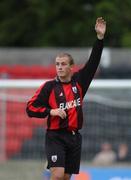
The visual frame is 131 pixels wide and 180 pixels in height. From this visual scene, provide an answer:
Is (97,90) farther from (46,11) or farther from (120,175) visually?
(46,11)

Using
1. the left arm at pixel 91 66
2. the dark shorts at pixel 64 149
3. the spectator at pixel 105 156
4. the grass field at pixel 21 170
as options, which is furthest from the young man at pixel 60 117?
the spectator at pixel 105 156

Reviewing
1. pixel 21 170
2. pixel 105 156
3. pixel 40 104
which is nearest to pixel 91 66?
pixel 40 104

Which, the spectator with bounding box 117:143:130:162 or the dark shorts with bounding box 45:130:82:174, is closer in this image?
the dark shorts with bounding box 45:130:82:174

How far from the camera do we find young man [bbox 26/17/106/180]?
996 centimetres

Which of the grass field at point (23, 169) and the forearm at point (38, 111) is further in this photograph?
the grass field at point (23, 169)

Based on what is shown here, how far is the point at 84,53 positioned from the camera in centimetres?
1877

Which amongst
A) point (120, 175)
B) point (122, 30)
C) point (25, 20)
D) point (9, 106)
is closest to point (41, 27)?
point (25, 20)

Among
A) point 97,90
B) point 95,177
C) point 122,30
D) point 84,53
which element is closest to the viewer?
point 95,177

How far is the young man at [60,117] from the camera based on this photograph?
9961mm

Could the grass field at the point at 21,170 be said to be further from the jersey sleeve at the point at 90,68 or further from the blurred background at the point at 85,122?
the jersey sleeve at the point at 90,68

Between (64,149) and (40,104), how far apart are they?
55cm

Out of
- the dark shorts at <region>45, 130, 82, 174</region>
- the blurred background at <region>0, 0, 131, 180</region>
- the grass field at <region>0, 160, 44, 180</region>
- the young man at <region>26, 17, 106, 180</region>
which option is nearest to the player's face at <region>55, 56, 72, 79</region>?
the young man at <region>26, 17, 106, 180</region>

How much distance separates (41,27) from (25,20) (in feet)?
1.64

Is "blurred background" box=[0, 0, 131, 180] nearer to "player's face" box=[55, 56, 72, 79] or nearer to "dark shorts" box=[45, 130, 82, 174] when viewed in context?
"dark shorts" box=[45, 130, 82, 174]
